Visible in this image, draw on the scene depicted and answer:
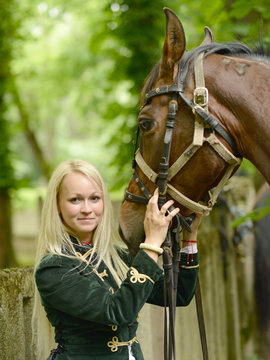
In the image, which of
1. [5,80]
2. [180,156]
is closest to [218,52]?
[180,156]

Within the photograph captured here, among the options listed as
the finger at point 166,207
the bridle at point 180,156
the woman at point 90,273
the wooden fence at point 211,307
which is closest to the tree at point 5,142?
the wooden fence at point 211,307

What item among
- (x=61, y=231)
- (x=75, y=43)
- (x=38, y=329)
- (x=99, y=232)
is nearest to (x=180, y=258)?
(x=99, y=232)

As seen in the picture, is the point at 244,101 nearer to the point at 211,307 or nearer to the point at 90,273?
the point at 90,273

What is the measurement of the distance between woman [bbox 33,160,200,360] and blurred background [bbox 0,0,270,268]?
0.48m

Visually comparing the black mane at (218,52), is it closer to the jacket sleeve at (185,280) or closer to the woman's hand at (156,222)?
the woman's hand at (156,222)

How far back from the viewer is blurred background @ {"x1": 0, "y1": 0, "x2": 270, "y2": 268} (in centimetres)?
545

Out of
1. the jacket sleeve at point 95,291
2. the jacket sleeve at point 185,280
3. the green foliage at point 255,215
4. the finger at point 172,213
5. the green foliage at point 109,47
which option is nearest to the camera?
the jacket sleeve at point 95,291

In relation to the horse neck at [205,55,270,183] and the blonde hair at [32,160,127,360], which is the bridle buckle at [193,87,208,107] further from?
the blonde hair at [32,160,127,360]

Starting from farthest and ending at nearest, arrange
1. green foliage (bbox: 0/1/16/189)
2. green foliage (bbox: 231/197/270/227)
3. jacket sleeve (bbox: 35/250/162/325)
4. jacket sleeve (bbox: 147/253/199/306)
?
green foliage (bbox: 0/1/16/189) → green foliage (bbox: 231/197/270/227) → jacket sleeve (bbox: 147/253/199/306) → jacket sleeve (bbox: 35/250/162/325)

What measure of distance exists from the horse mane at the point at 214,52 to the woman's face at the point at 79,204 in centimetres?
49

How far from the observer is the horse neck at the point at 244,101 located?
2010 millimetres

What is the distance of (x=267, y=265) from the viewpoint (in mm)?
5984

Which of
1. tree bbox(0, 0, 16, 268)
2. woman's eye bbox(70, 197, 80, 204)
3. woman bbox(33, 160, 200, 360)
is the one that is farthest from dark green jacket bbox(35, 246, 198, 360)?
tree bbox(0, 0, 16, 268)

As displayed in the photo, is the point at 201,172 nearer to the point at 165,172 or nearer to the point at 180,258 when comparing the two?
the point at 165,172
